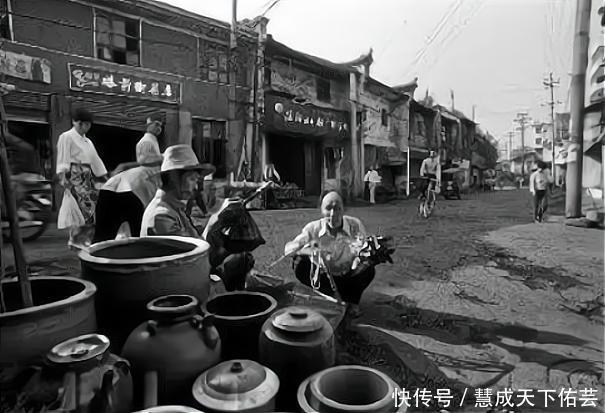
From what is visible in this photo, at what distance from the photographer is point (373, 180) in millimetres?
1896

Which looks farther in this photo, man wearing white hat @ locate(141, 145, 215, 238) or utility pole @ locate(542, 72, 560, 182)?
utility pole @ locate(542, 72, 560, 182)

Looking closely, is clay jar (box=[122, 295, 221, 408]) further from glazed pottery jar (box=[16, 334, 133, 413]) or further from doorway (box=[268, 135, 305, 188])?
doorway (box=[268, 135, 305, 188])

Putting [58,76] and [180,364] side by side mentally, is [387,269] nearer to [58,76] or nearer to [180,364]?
[180,364]

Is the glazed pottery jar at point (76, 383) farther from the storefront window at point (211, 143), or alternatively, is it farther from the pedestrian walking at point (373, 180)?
the pedestrian walking at point (373, 180)

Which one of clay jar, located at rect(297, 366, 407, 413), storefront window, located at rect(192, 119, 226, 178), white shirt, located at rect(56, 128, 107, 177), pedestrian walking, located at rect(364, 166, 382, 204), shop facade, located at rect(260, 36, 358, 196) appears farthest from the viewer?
pedestrian walking, located at rect(364, 166, 382, 204)

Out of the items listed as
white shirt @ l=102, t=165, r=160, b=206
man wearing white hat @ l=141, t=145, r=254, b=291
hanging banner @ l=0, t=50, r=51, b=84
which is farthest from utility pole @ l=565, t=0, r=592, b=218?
hanging banner @ l=0, t=50, r=51, b=84

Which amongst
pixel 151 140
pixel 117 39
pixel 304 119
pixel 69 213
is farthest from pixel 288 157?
pixel 69 213

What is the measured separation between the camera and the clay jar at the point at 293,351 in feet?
3.56

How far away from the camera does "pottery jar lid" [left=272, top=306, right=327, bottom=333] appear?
1.10 metres

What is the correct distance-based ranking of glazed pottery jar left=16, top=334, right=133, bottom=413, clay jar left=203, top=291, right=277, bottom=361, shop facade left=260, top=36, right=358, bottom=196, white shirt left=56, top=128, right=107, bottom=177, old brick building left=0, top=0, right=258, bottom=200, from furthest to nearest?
shop facade left=260, top=36, right=358, bottom=196, white shirt left=56, top=128, right=107, bottom=177, old brick building left=0, top=0, right=258, bottom=200, clay jar left=203, top=291, right=277, bottom=361, glazed pottery jar left=16, top=334, right=133, bottom=413

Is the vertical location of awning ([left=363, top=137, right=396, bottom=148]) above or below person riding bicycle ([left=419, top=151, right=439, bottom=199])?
above

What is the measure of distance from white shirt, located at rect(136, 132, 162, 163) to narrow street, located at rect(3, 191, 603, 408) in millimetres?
457

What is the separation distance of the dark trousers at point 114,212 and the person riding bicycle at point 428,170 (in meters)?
1.32

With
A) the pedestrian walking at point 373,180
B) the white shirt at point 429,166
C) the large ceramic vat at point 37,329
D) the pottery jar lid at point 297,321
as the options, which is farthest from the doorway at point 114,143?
the white shirt at point 429,166
